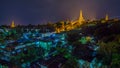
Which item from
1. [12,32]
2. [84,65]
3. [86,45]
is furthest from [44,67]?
[12,32]

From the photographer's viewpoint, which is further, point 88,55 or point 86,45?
point 86,45

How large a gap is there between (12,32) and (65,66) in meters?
68.3

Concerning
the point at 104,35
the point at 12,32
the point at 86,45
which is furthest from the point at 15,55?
the point at 12,32

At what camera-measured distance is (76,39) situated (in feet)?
373

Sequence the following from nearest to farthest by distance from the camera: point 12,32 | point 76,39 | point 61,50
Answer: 1. point 61,50
2. point 76,39
3. point 12,32

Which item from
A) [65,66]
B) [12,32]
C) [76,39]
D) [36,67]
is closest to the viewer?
[65,66]

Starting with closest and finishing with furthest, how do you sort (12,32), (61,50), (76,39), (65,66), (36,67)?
(65,66), (36,67), (61,50), (76,39), (12,32)

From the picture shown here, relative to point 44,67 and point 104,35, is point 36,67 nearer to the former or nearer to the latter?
point 44,67

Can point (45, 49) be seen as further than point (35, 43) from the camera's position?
No

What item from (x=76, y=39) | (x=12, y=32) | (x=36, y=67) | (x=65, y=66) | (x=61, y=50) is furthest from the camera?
(x=12, y=32)

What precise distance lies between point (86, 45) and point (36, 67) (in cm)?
1640

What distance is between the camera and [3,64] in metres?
93.0

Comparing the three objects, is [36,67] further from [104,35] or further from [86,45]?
[104,35]

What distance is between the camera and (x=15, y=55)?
4023 inches
